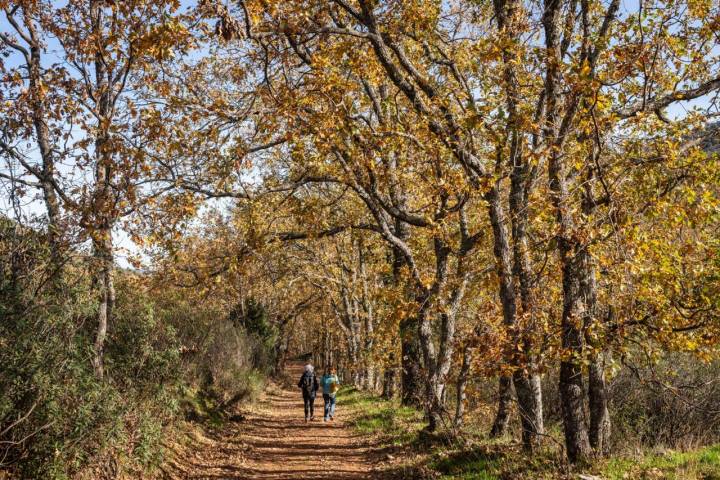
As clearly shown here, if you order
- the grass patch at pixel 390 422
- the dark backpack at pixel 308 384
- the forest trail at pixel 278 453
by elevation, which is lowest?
the forest trail at pixel 278 453

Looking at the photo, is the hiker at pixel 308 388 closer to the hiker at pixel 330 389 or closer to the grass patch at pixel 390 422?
the hiker at pixel 330 389

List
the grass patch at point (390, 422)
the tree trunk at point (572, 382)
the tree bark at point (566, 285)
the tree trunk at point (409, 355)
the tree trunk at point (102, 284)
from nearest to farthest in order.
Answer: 1. the tree bark at point (566, 285)
2. the tree trunk at point (572, 382)
3. the tree trunk at point (102, 284)
4. the grass patch at point (390, 422)
5. the tree trunk at point (409, 355)

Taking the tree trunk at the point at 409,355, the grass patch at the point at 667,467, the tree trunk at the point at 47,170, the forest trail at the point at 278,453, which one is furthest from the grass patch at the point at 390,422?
the tree trunk at the point at 47,170

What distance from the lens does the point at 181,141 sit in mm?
8523

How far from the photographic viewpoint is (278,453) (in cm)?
1314

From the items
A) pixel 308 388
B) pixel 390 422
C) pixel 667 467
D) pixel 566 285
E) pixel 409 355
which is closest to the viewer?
pixel 667 467

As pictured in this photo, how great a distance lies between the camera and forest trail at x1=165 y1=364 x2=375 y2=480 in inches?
425

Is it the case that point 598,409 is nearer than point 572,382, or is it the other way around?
point 572,382

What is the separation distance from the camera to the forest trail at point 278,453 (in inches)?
425

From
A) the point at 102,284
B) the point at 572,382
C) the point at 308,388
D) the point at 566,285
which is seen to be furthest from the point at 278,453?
the point at 566,285

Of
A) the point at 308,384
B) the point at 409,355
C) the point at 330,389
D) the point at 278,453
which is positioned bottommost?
the point at 278,453

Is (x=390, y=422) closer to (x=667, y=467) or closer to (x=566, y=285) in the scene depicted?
(x=566, y=285)

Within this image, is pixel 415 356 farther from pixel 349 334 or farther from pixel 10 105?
pixel 349 334

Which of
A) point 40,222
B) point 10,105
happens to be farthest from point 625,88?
point 10,105
